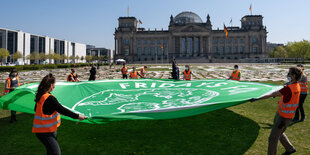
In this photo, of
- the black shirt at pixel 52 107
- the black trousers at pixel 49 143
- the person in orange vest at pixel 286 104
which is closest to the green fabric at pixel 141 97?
the black shirt at pixel 52 107

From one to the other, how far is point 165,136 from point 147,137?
1.95 ft

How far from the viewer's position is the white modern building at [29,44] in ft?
309

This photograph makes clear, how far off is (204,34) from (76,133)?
355 feet

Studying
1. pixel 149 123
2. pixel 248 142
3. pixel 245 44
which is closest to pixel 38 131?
pixel 149 123

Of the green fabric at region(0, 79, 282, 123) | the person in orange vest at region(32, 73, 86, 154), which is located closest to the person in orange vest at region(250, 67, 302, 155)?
the green fabric at region(0, 79, 282, 123)

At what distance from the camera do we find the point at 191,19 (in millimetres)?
122062

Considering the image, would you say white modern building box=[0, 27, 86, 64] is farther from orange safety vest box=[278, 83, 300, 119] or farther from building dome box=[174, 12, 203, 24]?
orange safety vest box=[278, 83, 300, 119]

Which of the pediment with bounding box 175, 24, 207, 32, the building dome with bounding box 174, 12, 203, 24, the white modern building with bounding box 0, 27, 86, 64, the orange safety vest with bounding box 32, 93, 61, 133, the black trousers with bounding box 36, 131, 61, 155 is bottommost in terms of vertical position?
the black trousers with bounding box 36, 131, 61, 155

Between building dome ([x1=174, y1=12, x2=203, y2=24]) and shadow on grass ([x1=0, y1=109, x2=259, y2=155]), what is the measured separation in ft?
387

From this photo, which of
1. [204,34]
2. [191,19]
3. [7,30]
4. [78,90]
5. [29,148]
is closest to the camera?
[29,148]

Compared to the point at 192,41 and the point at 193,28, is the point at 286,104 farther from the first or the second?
the point at 192,41

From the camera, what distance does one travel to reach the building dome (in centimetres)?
12112

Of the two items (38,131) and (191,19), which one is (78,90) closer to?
(38,131)

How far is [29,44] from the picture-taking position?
10519cm
